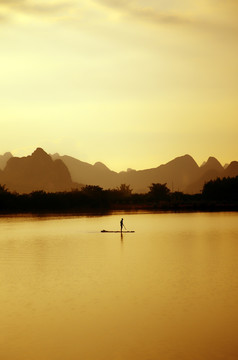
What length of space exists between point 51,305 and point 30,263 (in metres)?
14.7

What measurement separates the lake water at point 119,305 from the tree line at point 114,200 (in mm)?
91551

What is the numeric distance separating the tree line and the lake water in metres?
91.6

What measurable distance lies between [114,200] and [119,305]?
137 m

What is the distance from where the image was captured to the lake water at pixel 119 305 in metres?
16.8


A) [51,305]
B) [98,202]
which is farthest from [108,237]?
[98,202]

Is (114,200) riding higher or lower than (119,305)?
higher

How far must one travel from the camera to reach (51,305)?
74.7 ft

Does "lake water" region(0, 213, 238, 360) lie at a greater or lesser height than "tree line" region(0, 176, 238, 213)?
lesser

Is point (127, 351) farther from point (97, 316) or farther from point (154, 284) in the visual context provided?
point (154, 284)

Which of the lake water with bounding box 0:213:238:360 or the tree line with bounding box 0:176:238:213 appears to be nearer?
the lake water with bounding box 0:213:238:360

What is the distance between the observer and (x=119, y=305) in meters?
22.8

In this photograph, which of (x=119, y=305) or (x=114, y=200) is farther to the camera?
(x=114, y=200)

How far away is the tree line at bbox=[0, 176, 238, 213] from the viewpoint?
133875mm

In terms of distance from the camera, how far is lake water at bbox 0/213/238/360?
1675 cm
